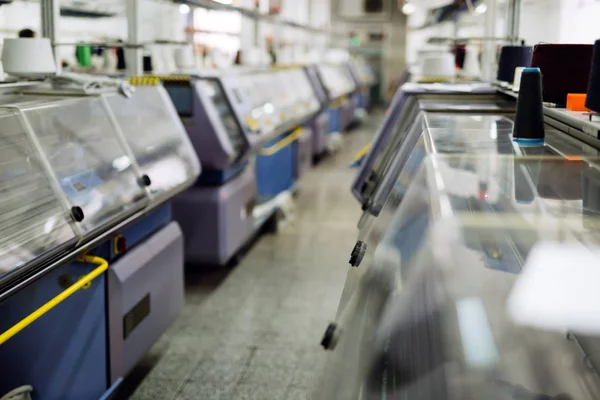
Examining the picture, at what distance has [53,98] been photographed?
2438 millimetres

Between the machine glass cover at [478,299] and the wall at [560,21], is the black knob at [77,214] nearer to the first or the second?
the machine glass cover at [478,299]

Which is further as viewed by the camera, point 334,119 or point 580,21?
point 334,119

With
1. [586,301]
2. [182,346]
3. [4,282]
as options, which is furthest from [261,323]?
[586,301]

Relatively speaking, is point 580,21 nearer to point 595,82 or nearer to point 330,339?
point 595,82

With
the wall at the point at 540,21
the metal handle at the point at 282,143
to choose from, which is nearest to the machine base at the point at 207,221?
the metal handle at the point at 282,143

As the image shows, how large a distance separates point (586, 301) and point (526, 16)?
3777 millimetres

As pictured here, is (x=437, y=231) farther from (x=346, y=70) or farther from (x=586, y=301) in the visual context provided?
(x=346, y=70)

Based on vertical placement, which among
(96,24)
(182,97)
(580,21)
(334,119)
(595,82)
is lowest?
(334,119)

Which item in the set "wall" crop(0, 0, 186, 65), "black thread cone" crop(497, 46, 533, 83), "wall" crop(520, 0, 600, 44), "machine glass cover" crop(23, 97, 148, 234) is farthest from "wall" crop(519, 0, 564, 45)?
"wall" crop(0, 0, 186, 65)

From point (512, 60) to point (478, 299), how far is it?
7.88 feet

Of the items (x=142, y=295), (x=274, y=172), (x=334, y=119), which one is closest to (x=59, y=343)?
(x=142, y=295)

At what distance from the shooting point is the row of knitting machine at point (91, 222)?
1.92m

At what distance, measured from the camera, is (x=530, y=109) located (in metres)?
1.75

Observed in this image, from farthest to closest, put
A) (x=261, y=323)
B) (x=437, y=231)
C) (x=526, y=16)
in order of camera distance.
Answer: (x=526, y=16) < (x=261, y=323) < (x=437, y=231)
